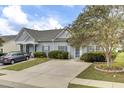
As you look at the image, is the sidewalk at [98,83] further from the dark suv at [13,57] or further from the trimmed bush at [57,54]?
the dark suv at [13,57]

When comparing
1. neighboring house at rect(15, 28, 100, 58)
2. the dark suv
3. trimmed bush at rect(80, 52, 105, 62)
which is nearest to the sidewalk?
trimmed bush at rect(80, 52, 105, 62)

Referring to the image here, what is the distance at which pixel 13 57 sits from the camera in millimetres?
13531

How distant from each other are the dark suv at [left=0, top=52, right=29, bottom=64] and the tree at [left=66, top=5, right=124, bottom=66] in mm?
5438

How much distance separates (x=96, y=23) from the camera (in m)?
8.99

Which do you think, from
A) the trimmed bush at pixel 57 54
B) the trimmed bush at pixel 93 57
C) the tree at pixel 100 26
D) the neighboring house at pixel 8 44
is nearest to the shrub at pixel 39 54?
the trimmed bush at pixel 57 54

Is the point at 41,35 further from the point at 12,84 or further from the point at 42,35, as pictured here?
the point at 12,84

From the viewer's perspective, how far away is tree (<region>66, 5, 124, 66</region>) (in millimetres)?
8805

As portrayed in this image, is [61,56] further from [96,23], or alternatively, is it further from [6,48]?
[96,23]

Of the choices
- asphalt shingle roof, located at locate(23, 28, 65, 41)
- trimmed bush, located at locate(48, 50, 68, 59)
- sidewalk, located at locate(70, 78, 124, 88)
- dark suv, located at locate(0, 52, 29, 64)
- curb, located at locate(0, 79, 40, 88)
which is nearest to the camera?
sidewalk, located at locate(70, 78, 124, 88)

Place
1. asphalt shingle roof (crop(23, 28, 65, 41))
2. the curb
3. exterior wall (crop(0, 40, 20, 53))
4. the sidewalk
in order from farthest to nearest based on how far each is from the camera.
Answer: asphalt shingle roof (crop(23, 28, 65, 41)), exterior wall (crop(0, 40, 20, 53)), the curb, the sidewalk

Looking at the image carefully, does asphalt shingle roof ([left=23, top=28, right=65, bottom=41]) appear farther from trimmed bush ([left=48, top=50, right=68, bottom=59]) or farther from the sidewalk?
the sidewalk

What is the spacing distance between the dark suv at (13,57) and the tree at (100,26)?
544cm

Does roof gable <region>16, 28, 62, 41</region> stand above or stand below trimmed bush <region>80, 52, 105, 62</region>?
above

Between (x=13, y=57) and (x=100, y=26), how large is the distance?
7588 millimetres
